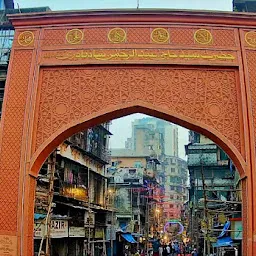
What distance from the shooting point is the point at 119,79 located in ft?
25.2

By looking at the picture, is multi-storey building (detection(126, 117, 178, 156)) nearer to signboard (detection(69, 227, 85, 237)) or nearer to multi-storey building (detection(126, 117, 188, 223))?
multi-storey building (detection(126, 117, 188, 223))

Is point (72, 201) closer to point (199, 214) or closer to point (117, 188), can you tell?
point (199, 214)

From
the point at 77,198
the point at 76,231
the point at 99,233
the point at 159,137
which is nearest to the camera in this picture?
the point at 76,231

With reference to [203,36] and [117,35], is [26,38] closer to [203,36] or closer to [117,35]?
[117,35]

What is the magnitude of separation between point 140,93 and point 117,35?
1.20 m

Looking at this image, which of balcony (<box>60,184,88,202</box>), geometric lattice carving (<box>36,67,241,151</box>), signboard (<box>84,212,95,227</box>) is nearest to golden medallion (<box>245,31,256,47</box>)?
geometric lattice carving (<box>36,67,241,151</box>)

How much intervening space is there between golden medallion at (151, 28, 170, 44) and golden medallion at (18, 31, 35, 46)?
7.45 feet

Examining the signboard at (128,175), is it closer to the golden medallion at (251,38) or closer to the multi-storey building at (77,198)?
the multi-storey building at (77,198)

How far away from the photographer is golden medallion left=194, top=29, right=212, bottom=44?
7711 millimetres

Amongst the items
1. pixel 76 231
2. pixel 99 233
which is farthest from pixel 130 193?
pixel 76 231

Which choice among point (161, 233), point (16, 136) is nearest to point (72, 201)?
point (16, 136)

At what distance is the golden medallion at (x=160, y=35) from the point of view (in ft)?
25.3

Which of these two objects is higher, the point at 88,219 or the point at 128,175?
the point at 128,175

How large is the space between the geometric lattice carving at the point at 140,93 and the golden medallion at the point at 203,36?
1.79 feet
